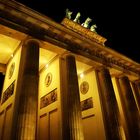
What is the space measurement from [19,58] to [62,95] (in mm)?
4027

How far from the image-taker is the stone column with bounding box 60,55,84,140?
10733mm

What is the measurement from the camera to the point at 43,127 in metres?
14.1

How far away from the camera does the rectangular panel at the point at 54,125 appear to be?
12236 millimetres

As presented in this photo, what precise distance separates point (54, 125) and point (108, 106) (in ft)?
15.4

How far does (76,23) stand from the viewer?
58.6 ft

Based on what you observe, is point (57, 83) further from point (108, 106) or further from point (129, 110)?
point (129, 110)

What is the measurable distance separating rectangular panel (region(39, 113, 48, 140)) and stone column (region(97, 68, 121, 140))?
15.4 ft

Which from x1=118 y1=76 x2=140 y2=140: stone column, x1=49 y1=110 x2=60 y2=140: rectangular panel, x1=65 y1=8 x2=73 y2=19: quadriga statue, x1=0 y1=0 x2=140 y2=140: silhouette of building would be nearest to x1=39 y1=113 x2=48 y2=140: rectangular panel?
x1=0 y1=0 x2=140 y2=140: silhouette of building

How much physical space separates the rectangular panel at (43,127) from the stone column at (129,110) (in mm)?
7698

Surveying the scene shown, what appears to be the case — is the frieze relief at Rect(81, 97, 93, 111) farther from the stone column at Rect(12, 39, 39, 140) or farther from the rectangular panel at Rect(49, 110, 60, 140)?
the stone column at Rect(12, 39, 39, 140)

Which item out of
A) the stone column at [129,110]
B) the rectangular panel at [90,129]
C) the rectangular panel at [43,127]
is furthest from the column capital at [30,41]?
the stone column at [129,110]

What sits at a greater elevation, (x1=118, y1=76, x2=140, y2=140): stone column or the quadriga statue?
the quadriga statue

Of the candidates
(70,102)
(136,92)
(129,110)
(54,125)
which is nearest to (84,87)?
(129,110)

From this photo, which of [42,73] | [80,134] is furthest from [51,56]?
[80,134]
